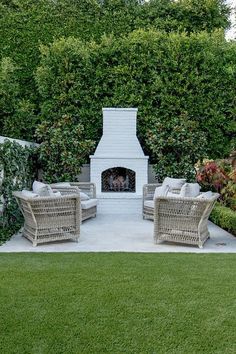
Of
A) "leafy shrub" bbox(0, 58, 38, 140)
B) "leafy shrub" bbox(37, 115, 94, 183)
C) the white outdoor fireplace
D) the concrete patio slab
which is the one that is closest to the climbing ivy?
the concrete patio slab

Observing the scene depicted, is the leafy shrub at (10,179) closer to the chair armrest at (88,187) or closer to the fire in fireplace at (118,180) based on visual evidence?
the chair armrest at (88,187)

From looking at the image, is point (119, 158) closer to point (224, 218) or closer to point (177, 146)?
point (177, 146)

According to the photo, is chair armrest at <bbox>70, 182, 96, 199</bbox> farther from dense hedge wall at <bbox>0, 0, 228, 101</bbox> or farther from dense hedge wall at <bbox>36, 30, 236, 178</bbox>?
dense hedge wall at <bbox>0, 0, 228, 101</bbox>

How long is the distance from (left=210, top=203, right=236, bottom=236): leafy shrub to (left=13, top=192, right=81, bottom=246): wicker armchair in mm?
2544

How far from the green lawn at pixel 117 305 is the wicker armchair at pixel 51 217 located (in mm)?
1042

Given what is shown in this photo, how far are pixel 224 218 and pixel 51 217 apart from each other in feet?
10.1

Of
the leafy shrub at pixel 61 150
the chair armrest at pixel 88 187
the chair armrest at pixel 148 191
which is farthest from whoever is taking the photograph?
the leafy shrub at pixel 61 150

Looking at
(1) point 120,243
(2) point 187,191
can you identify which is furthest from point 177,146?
(1) point 120,243

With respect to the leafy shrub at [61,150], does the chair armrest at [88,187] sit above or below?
below

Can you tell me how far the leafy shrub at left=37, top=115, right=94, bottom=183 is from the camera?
10.5m

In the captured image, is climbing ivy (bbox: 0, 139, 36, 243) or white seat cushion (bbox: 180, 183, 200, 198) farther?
climbing ivy (bbox: 0, 139, 36, 243)

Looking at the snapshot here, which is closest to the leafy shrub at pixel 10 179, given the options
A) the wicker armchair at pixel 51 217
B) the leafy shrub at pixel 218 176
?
the wicker armchair at pixel 51 217

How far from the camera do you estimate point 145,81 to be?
452 inches

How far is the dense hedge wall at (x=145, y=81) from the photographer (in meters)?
11.3
